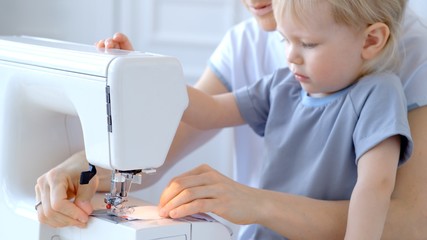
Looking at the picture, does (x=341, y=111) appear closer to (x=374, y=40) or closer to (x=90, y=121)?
(x=374, y=40)

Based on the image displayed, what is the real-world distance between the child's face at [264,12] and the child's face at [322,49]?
17cm

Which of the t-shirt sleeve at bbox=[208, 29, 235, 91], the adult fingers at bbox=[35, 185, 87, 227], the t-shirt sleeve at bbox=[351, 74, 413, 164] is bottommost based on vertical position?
the adult fingers at bbox=[35, 185, 87, 227]

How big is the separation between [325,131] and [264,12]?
27 centimetres

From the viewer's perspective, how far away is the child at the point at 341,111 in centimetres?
129

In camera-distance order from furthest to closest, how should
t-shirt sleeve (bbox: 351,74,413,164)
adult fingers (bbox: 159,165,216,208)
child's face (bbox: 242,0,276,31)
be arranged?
child's face (bbox: 242,0,276,31) → t-shirt sleeve (bbox: 351,74,413,164) → adult fingers (bbox: 159,165,216,208)

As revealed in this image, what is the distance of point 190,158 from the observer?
2965mm

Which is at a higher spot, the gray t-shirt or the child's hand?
the child's hand

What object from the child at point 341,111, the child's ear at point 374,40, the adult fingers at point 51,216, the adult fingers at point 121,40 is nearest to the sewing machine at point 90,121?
the adult fingers at point 51,216

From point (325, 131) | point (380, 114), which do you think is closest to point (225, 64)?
point (325, 131)

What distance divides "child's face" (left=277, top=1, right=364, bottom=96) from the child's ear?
0.01 metres

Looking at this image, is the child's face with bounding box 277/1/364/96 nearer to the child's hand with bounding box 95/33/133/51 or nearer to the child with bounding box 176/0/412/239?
the child with bounding box 176/0/412/239

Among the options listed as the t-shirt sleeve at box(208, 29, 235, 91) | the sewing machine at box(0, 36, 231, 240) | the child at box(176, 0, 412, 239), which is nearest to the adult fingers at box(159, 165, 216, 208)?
the sewing machine at box(0, 36, 231, 240)

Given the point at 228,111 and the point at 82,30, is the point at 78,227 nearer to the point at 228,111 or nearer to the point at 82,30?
the point at 228,111

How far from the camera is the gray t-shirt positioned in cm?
134
